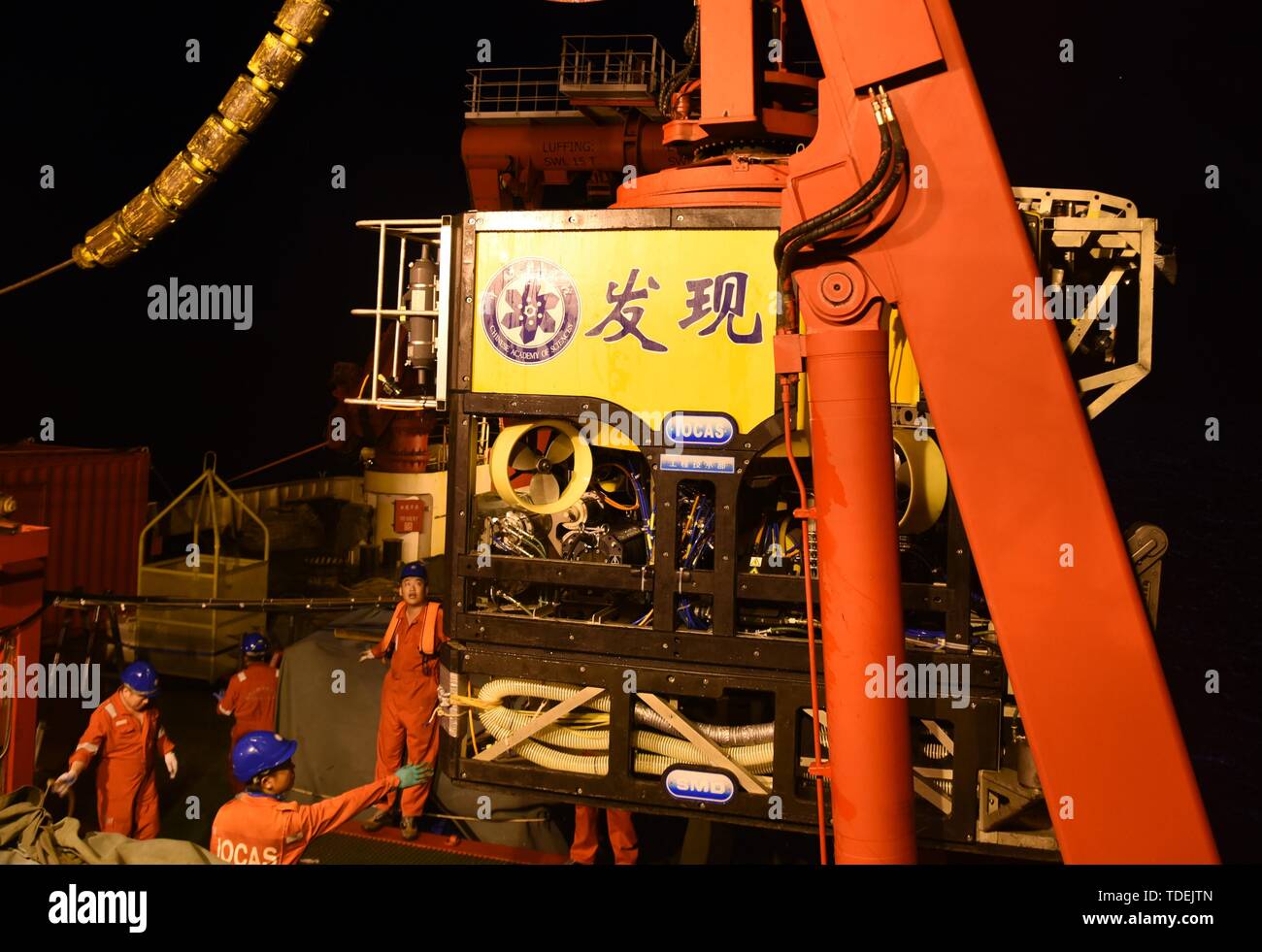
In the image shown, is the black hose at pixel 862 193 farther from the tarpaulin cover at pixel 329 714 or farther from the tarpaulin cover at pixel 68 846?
the tarpaulin cover at pixel 329 714

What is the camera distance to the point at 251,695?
7.24m

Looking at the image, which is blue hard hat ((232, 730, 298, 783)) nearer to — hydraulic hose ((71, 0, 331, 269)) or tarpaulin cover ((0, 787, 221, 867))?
tarpaulin cover ((0, 787, 221, 867))

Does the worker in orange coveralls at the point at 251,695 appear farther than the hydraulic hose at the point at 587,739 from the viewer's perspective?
Yes

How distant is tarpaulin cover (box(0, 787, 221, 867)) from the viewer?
15.3ft

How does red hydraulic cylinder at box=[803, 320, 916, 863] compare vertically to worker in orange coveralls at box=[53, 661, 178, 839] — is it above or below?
above

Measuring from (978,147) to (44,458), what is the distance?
10.4 meters

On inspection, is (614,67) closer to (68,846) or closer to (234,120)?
(234,120)

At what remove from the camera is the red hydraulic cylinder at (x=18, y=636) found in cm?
643

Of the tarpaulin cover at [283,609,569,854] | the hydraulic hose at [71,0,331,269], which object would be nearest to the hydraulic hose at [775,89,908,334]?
the tarpaulin cover at [283,609,569,854]

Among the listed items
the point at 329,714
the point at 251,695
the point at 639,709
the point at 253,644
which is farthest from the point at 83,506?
the point at 639,709

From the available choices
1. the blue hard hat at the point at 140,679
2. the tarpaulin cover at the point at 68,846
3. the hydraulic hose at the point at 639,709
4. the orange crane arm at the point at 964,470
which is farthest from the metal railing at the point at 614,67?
the tarpaulin cover at the point at 68,846

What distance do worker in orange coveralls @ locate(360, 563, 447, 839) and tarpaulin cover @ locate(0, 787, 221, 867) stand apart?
1986 millimetres

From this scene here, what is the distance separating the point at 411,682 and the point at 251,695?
141cm

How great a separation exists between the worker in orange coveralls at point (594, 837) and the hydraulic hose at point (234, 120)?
593 centimetres
